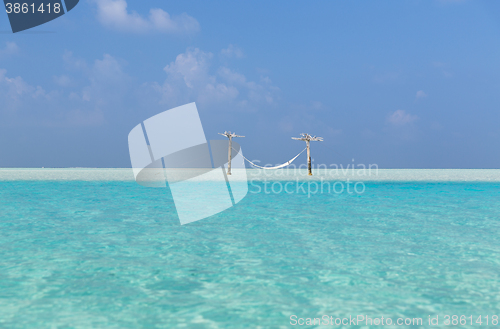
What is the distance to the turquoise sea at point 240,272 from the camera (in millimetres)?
3350

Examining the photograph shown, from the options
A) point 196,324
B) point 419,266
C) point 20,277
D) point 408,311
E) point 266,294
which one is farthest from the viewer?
point 419,266

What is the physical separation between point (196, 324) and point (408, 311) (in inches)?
74.5

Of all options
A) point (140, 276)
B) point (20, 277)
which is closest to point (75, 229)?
point (20, 277)

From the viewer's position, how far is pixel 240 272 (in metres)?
4.58

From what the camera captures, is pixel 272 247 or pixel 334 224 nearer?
pixel 272 247

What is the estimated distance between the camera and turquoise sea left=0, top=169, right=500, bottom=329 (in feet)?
11.0

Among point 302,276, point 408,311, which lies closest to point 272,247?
point 302,276

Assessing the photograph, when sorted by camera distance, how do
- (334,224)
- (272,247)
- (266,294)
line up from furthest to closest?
1. (334,224)
2. (272,247)
3. (266,294)

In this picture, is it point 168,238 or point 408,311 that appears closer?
point 408,311

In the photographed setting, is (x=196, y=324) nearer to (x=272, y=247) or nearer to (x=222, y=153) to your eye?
(x=272, y=247)

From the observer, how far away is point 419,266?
486 cm

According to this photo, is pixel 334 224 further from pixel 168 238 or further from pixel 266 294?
pixel 266 294

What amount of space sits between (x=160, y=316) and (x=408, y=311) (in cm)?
220

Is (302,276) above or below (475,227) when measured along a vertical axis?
above
